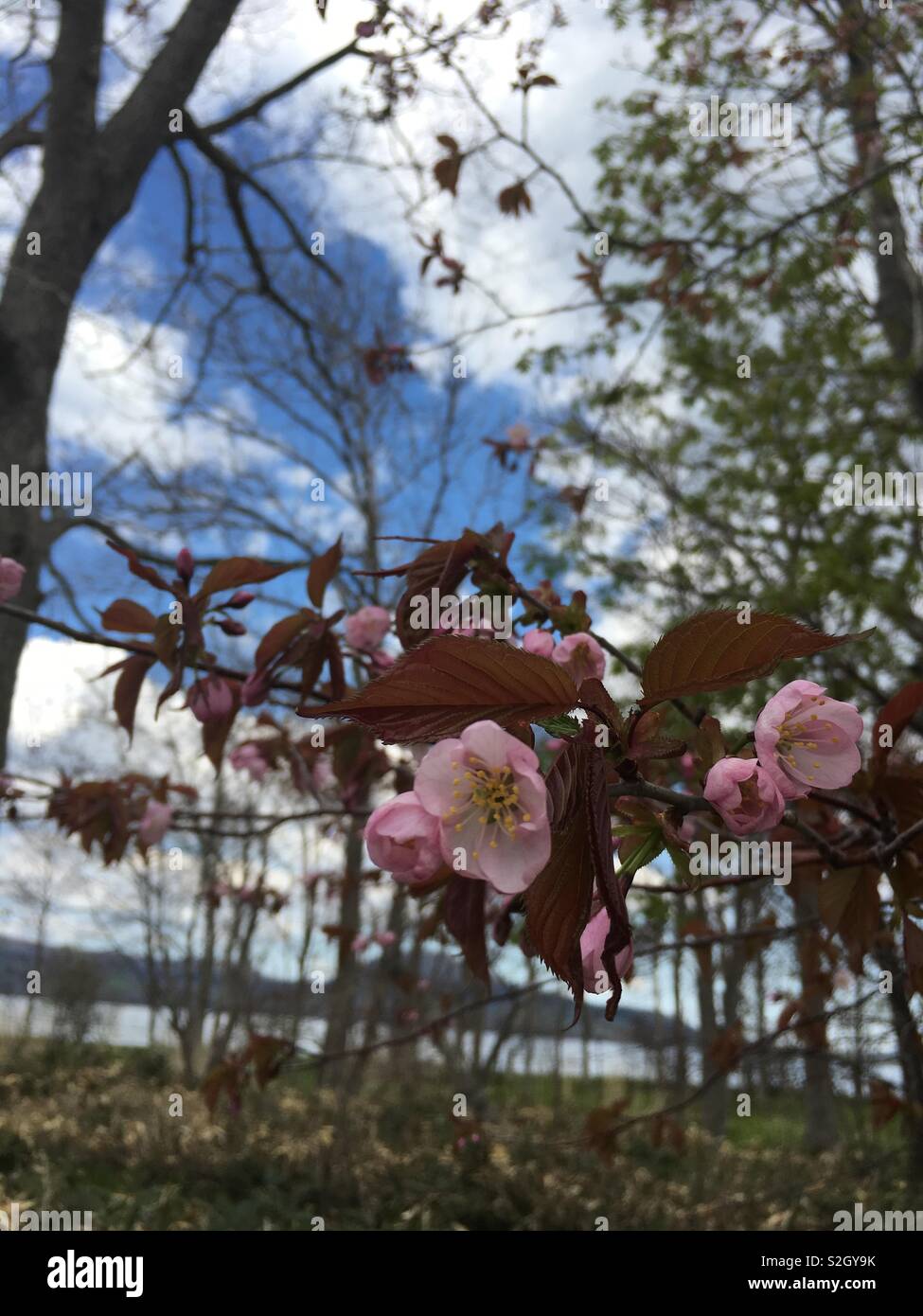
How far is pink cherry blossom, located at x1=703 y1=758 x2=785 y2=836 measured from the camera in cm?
55

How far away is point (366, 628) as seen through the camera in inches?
53.2

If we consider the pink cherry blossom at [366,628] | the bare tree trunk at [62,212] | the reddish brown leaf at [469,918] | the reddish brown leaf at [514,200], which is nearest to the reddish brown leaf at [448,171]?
the reddish brown leaf at [514,200]

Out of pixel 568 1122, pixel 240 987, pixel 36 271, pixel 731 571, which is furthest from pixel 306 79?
pixel 240 987

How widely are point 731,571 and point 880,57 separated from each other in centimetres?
334

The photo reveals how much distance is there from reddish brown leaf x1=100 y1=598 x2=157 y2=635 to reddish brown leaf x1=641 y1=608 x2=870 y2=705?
69 centimetres

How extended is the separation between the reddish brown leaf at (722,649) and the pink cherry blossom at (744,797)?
0.07 meters

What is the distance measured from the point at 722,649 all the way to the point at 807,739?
15 cm

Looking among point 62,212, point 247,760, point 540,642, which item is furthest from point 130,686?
point 62,212

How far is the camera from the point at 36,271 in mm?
3186

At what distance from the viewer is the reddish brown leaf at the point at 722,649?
0.50 metres
